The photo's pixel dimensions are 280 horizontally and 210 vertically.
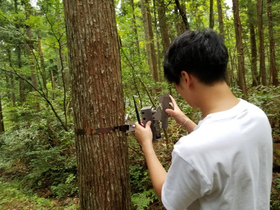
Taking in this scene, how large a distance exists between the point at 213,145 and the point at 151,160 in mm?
548

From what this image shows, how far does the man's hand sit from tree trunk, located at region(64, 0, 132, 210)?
0.40 metres

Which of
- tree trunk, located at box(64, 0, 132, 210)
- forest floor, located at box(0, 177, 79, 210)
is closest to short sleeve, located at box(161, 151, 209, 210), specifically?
tree trunk, located at box(64, 0, 132, 210)

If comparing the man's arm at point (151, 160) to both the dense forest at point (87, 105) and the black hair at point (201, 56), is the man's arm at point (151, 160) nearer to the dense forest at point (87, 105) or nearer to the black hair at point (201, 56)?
the dense forest at point (87, 105)

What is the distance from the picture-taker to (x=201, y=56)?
101cm

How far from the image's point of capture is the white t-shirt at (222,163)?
2.85ft

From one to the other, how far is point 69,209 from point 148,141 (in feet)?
9.87

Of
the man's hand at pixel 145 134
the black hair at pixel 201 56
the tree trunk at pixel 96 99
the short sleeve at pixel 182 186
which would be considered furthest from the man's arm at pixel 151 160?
the black hair at pixel 201 56

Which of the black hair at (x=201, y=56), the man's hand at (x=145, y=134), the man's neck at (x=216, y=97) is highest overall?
the black hair at (x=201, y=56)

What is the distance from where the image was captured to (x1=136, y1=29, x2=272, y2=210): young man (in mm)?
876

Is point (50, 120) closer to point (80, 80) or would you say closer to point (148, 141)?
point (80, 80)

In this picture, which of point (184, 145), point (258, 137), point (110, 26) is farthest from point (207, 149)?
point (110, 26)

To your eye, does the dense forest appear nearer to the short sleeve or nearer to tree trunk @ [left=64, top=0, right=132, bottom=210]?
tree trunk @ [left=64, top=0, right=132, bottom=210]

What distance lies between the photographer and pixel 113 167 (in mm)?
1838

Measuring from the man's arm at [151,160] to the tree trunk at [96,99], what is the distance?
1.41 ft
